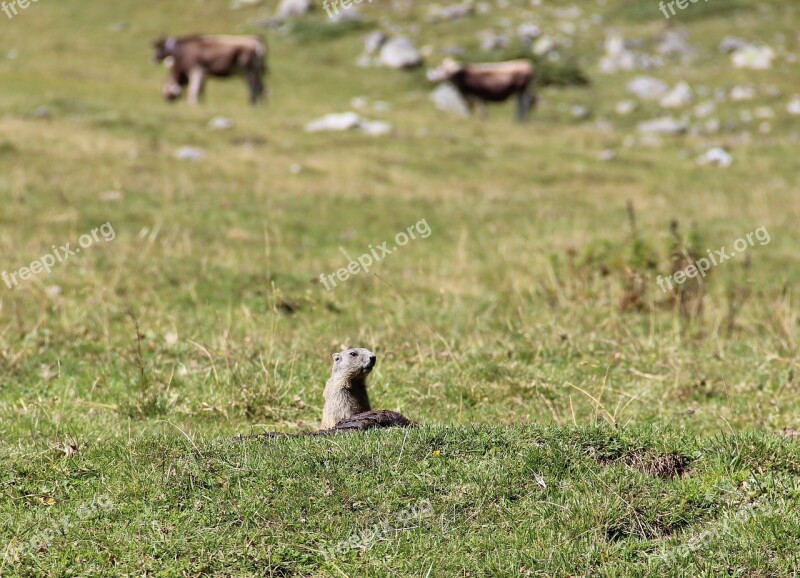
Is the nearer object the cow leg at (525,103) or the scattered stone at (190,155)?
the scattered stone at (190,155)

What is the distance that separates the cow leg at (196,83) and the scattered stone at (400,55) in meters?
9.97

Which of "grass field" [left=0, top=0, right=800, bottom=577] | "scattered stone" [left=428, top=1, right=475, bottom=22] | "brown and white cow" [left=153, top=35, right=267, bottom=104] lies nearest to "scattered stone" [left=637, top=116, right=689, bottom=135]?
"grass field" [left=0, top=0, right=800, bottom=577]

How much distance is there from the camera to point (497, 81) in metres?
36.9

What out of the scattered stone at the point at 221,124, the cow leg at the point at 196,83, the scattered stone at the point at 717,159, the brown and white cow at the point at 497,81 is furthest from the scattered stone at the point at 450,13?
the scattered stone at the point at 717,159

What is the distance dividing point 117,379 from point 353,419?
3.08m

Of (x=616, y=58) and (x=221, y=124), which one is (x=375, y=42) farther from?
(x=221, y=124)

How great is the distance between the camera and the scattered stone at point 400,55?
41.7 meters

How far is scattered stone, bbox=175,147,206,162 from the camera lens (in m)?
21.4

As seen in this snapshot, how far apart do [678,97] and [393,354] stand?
3086cm

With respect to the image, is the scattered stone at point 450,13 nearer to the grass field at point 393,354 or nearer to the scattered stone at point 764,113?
the scattered stone at point 764,113

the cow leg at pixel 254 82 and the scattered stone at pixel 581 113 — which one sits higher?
the cow leg at pixel 254 82

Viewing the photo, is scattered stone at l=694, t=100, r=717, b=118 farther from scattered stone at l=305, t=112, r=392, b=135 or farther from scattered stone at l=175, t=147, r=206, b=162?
scattered stone at l=175, t=147, r=206, b=162

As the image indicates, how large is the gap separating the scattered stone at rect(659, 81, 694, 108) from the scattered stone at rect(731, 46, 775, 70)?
5991mm

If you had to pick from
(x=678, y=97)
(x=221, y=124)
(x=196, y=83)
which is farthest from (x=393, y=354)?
(x=678, y=97)
